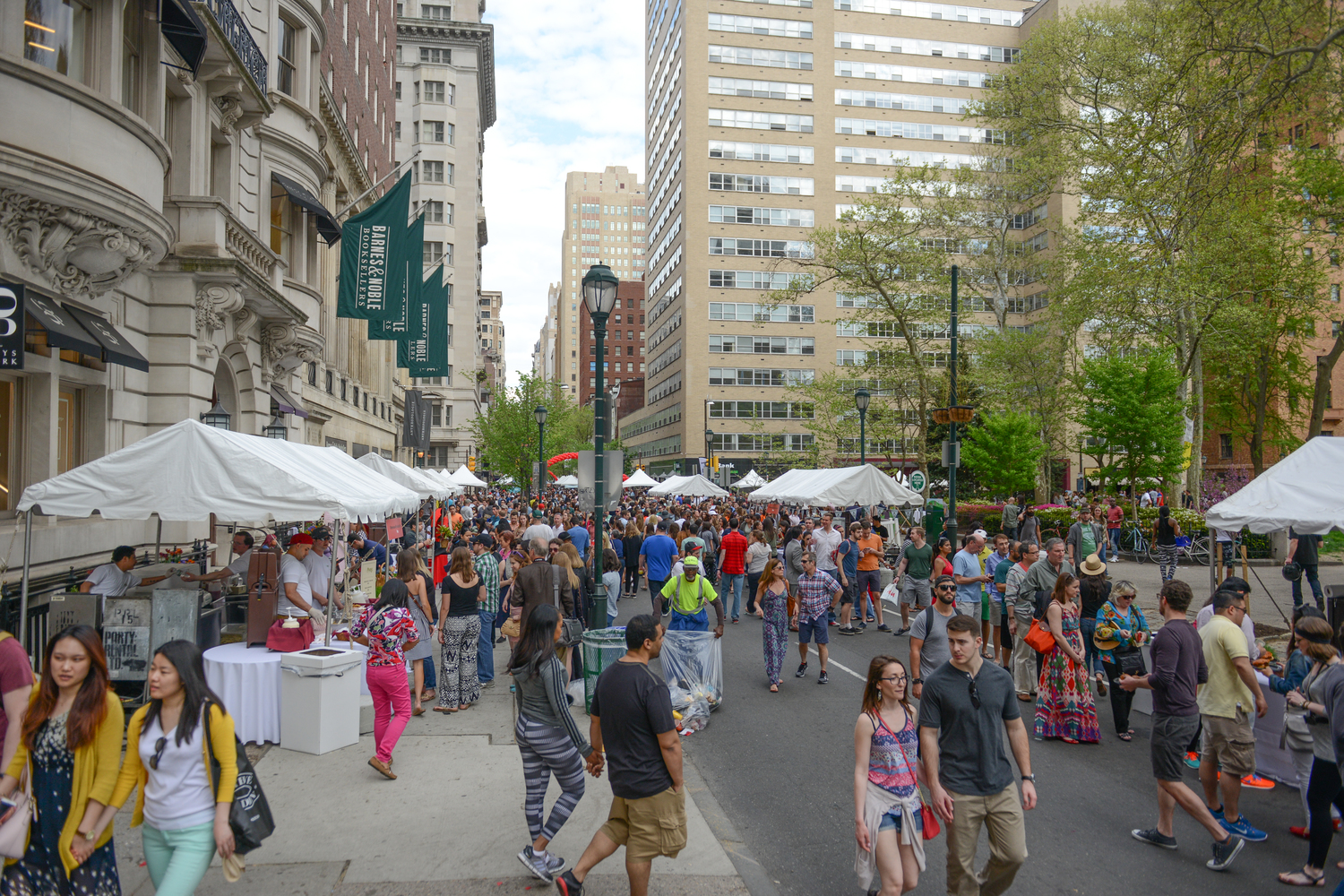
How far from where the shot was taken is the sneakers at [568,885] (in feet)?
16.5

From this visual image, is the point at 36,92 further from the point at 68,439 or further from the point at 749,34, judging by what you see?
the point at 749,34

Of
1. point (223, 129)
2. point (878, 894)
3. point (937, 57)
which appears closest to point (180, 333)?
point (223, 129)

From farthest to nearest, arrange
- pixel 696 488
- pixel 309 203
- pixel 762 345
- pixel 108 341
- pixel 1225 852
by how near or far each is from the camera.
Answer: pixel 762 345, pixel 696 488, pixel 309 203, pixel 108 341, pixel 1225 852

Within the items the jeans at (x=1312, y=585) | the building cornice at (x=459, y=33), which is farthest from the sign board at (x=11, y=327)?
the building cornice at (x=459, y=33)

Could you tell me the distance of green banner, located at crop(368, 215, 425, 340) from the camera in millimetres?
22781

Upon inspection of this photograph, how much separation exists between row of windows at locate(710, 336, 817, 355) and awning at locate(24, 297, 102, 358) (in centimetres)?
6368

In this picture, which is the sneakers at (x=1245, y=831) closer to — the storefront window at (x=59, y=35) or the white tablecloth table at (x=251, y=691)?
the white tablecloth table at (x=251, y=691)

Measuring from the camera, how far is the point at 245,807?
4.10m

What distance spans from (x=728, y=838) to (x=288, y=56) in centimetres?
2251

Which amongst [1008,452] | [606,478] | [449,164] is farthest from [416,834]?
[449,164]

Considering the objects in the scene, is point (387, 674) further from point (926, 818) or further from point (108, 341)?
point (108, 341)

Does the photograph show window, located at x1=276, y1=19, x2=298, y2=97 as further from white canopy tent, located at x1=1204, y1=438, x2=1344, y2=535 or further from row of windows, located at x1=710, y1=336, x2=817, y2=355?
row of windows, located at x1=710, y1=336, x2=817, y2=355

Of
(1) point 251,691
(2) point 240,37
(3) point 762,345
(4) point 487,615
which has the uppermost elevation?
(3) point 762,345

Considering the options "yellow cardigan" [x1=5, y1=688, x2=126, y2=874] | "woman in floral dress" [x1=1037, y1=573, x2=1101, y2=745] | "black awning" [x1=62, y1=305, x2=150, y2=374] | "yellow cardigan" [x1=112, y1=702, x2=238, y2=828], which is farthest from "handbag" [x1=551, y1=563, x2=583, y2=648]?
"black awning" [x1=62, y1=305, x2=150, y2=374]
